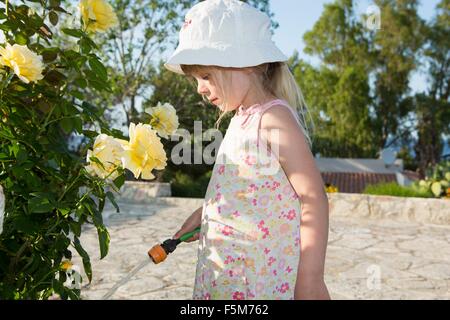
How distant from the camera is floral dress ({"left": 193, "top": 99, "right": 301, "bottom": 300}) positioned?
153 centimetres

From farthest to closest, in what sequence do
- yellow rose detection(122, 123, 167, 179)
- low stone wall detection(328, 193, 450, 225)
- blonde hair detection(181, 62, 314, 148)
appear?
low stone wall detection(328, 193, 450, 225) < blonde hair detection(181, 62, 314, 148) < yellow rose detection(122, 123, 167, 179)

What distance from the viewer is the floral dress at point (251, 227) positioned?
1532 millimetres

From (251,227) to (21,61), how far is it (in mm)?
803

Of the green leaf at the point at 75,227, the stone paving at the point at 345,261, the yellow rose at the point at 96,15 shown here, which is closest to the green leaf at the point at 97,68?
the yellow rose at the point at 96,15

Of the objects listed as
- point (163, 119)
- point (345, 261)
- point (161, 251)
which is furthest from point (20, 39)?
point (345, 261)

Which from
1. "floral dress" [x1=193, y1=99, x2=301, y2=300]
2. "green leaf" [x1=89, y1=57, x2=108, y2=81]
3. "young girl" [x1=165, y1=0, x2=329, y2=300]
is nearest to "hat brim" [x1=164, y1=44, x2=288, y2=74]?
"young girl" [x1=165, y1=0, x2=329, y2=300]

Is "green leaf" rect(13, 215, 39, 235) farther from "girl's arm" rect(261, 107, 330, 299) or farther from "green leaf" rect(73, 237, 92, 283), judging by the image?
"girl's arm" rect(261, 107, 330, 299)

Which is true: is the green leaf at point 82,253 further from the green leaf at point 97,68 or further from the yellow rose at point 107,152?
the green leaf at point 97,68

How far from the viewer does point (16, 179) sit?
1.51 metres

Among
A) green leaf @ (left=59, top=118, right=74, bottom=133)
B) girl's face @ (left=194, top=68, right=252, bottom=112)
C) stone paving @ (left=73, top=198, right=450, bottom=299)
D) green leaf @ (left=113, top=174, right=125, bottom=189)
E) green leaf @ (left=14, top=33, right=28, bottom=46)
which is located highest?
green leaf @ (left=14, top=33, right=28, bottom=46)

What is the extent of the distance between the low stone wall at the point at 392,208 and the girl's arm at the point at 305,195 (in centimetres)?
617

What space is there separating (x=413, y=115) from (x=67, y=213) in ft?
105
